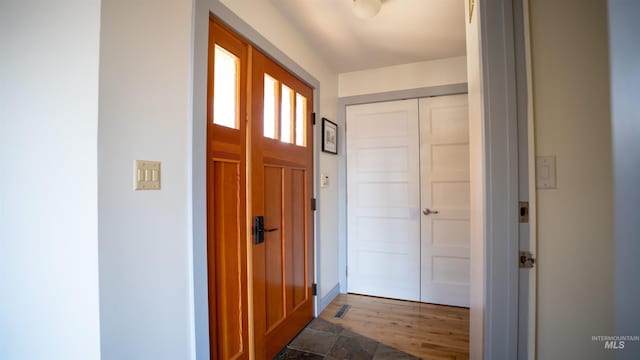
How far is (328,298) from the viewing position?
2.77m

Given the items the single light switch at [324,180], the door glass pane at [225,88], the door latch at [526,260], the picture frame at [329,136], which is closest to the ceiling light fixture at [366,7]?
the door glass pane at [225,88]

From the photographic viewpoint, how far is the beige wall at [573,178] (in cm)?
90

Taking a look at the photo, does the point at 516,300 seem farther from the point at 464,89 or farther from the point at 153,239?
the point at 464,89

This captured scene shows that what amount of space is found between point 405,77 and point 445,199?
1.33 metres

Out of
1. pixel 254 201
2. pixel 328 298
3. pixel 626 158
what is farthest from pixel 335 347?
pixel 626 158

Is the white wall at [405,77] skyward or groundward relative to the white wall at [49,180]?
skyward

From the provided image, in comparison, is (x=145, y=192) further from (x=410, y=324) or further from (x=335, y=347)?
(x=410, y=324)

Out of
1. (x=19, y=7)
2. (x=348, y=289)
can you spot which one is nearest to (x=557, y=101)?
(x=19, y=7)

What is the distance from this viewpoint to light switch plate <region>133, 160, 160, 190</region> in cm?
100

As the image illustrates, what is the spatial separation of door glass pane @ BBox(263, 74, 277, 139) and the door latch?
1.54 metres

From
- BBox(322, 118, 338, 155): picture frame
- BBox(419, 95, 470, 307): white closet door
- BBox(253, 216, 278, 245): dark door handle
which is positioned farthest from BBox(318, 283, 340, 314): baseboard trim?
BBox(322, 118, 338, 155): picture frame

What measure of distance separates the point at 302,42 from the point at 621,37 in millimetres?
2252

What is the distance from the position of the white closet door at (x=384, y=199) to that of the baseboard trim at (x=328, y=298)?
0.64 feet

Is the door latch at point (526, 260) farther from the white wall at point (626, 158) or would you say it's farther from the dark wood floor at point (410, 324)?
the dark wood floor at point (410, 324)
